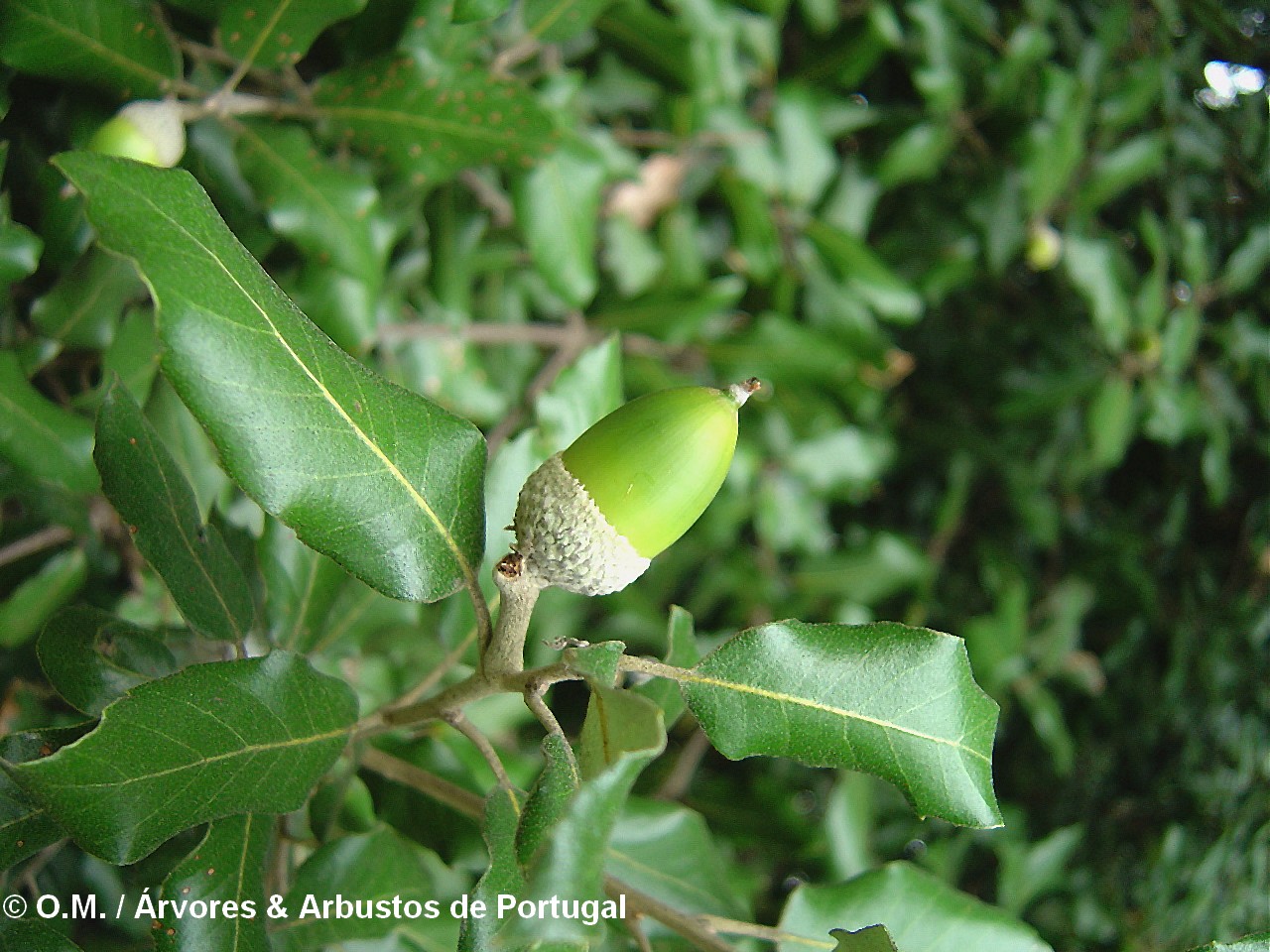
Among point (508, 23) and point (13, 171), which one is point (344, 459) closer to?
point (13, 171)

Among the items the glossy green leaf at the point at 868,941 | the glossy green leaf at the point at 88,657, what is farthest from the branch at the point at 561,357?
the glossy green leaf at the point at 868,941

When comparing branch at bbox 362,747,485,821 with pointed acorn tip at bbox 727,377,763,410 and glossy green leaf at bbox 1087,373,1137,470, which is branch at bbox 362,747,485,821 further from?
glossy green leaf at bbox 1087,373,1137,470

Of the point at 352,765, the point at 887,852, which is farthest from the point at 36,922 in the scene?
the point at 887,852

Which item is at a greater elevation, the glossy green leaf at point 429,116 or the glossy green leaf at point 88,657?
the glossy green leaf at point 429,116

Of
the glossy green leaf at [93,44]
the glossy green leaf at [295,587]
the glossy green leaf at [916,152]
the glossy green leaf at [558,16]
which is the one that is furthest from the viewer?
the glossy green leaf at [916,152]

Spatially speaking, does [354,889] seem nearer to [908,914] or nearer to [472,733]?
[472,733]

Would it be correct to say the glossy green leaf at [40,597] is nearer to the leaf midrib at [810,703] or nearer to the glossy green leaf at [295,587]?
the glossy green leaf at [295,587]

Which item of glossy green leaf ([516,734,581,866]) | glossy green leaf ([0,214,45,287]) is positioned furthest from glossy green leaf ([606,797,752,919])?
glossy green leaf ([0,214,45,287])
